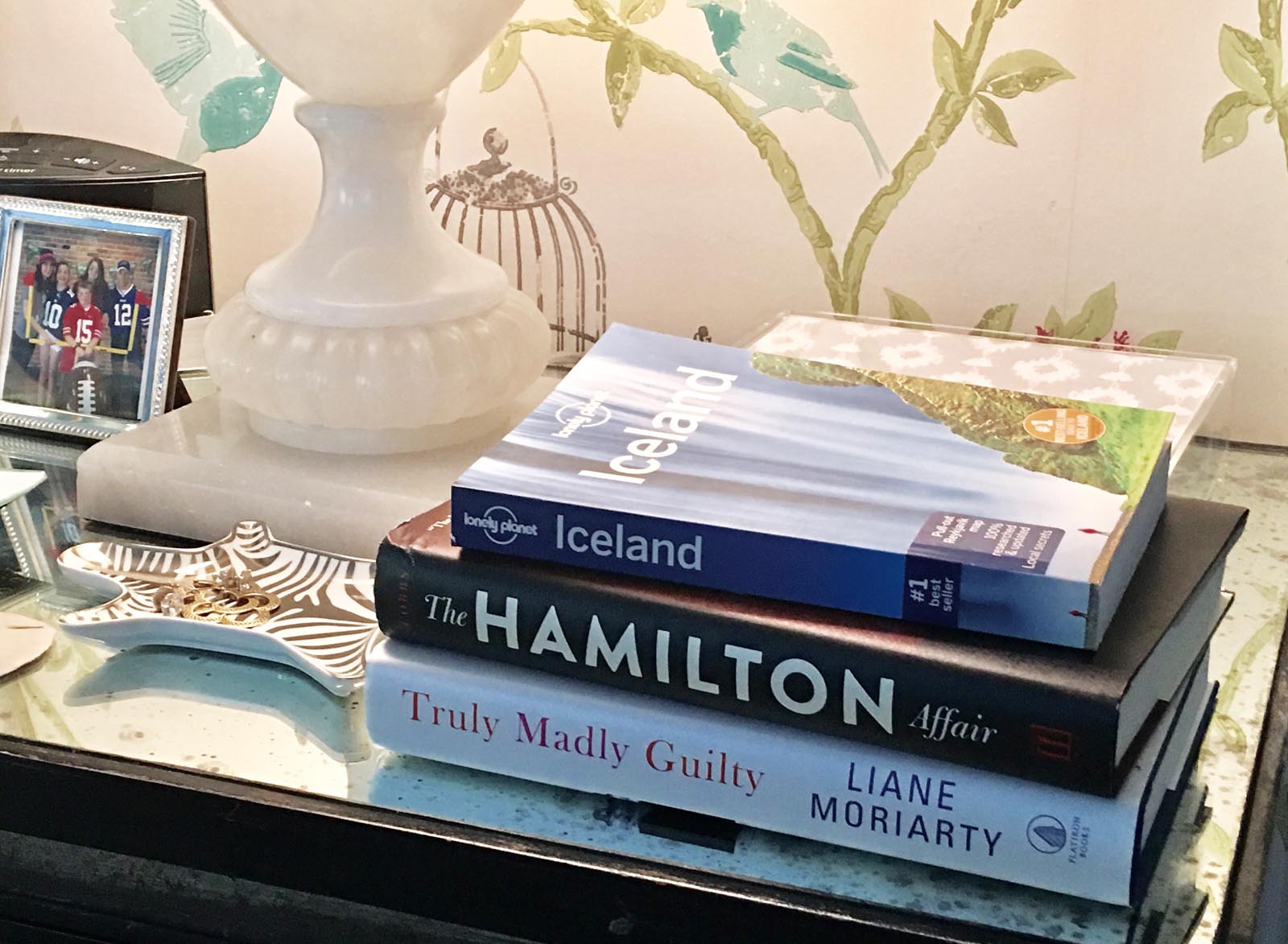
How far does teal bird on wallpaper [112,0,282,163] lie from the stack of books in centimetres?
66

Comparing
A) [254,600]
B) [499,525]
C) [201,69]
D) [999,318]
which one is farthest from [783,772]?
[201,69]

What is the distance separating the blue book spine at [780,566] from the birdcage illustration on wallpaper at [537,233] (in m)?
0.56

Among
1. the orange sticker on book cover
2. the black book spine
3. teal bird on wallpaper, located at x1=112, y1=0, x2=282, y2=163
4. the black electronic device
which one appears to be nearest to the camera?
the black book spine

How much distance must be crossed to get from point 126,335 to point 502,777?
520 millimetres

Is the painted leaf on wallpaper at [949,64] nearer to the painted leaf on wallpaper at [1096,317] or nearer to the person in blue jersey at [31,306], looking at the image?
the painted leaf on wallpaper at [1096,317]

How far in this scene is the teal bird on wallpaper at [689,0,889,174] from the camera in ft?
3.19

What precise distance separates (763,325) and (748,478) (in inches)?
16.3

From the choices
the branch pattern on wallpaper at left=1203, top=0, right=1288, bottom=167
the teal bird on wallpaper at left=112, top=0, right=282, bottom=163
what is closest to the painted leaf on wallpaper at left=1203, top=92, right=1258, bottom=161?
the branch pattern on wallpaper at left=1203, top=0, right=1288, bottom=167

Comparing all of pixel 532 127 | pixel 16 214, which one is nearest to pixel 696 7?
pixel 532 127

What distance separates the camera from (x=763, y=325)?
3.14ft

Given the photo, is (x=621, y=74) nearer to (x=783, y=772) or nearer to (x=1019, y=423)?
(x=1019, y=423)

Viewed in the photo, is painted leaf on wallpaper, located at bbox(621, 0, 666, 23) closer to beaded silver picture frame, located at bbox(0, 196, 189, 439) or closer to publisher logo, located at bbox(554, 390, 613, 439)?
beaded silver picture frame, located at bbox(0, 196, 189, 439)

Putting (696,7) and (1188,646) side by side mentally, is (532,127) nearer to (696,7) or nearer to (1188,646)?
(696,7)

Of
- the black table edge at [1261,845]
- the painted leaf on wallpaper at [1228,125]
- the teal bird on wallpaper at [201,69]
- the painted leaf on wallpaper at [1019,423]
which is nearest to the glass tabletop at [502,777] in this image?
the black table edge at [1261,845]
